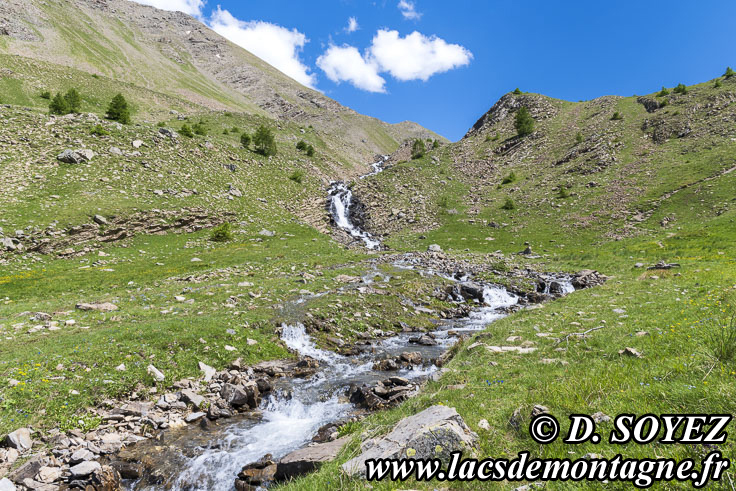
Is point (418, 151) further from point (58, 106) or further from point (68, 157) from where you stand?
point (58, 106)

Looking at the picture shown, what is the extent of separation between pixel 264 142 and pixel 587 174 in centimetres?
6837

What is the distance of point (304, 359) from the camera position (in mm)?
15984

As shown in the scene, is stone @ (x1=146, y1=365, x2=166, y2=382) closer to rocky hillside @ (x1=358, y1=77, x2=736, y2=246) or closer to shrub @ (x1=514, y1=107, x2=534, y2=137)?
rocky hillside @ (x1=358, y1=77, x2=736, y2=246)

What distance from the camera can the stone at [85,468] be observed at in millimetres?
8258

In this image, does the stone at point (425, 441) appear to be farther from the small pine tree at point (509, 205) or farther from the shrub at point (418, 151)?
the shrub at point (418, 151)

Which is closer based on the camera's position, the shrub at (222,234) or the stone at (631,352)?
the stone at (631,352)

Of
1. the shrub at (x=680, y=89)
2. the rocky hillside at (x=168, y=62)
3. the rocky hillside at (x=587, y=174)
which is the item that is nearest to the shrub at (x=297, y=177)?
the rocky hillside at (x=587, y=174)

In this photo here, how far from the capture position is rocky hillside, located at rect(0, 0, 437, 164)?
97875mm

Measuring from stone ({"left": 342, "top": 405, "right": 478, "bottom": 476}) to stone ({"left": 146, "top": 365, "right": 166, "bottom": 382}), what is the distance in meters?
10.7

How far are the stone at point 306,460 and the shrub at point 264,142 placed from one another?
72.2m

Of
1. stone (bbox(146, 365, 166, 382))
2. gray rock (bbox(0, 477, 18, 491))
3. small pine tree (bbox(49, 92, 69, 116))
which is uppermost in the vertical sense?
small pine tree (bbox(49, 92, 69, 116))

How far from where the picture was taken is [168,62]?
142250 millimetres

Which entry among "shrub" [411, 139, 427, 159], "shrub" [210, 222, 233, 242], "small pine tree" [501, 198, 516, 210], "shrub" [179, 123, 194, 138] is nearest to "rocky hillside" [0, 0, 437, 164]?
"shrub" [411, 139, 427, 159]

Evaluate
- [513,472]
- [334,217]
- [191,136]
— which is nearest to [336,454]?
[513,472]
